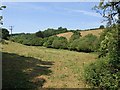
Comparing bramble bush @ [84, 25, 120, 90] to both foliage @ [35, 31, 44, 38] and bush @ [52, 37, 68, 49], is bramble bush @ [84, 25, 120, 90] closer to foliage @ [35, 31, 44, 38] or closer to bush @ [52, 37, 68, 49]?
bush @ [52, 37, 68, 49]

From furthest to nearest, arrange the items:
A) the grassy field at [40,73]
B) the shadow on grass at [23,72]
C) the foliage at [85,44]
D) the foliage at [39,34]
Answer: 1. the foliage at [39,34]
2. the foliage at [85,44]
3. the grassy field at [40,73]
4. the shadow on grass at [23,72]

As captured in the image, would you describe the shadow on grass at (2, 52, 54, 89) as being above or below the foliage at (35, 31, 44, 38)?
below

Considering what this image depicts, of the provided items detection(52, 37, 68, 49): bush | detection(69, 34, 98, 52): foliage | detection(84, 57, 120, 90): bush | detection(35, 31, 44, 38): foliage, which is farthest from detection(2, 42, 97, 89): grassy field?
detection(35, 31, 44, 38): foliage

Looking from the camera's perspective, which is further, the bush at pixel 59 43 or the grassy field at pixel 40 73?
the bush at pixel 59 43

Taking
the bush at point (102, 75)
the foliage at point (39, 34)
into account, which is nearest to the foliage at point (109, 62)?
the bush at point (102, 75)

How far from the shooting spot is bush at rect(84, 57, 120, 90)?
2680cm

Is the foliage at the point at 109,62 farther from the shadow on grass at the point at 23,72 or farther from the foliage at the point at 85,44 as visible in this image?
the foliage at the point at 85,44

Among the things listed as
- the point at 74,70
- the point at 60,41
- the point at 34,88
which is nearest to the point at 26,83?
the point at 34,88

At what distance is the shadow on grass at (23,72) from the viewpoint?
29.4m

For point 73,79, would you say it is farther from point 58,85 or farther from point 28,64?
point 28,64

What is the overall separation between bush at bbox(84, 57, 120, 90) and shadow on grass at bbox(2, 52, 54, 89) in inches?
204

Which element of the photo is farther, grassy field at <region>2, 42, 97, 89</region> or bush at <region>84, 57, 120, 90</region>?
grassy field at <region>2, 42, 97, 89</region>

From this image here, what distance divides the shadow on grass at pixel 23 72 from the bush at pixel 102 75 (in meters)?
5.18

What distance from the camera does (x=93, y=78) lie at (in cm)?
2953
